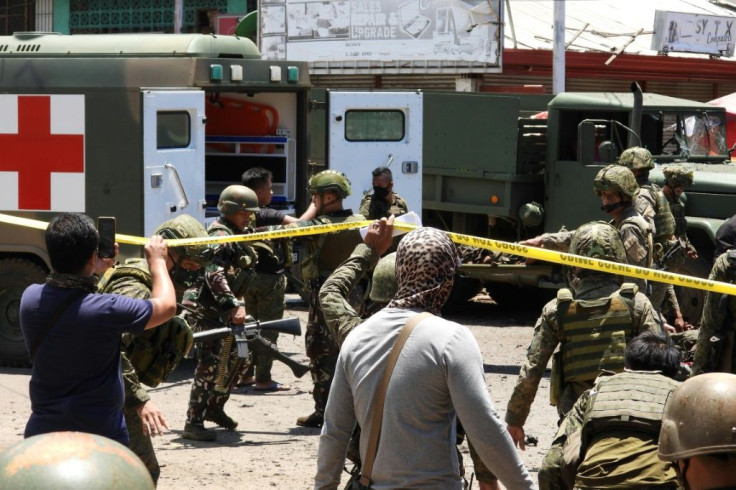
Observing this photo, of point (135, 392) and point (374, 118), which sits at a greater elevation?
point (374, 118)

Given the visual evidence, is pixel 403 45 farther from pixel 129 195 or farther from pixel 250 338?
pixel 250 338

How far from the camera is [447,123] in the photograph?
41.0 feet

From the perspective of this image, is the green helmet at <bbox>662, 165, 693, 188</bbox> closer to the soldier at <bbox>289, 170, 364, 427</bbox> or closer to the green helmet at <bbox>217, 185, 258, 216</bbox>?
the soldier at <bbox>289, 170, 364, 427</bbox>

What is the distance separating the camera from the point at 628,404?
161 inches

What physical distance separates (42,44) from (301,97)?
7.15 feet

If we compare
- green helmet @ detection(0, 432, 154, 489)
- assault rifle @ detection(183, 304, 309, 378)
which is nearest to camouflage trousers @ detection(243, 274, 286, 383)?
assault rifle @ detection(183, 304, 309, 378)

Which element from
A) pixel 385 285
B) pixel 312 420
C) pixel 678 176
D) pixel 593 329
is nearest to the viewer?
pixel 385 285

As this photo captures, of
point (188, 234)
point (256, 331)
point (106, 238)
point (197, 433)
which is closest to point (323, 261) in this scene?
point (256, 331)

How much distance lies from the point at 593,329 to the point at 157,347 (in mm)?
1766

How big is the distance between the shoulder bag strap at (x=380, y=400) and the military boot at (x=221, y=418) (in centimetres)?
439

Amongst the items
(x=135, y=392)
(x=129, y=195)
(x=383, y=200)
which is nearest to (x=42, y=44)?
(x=129, y=195)

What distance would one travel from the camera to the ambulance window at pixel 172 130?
9664 millimetres

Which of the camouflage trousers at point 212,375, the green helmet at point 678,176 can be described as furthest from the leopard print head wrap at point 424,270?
the green helmet at point 678,176

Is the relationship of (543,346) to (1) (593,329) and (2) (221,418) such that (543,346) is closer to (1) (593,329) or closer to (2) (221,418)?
(1) (593,329)
